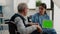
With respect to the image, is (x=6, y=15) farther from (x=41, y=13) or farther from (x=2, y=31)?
(x=41, y=13)

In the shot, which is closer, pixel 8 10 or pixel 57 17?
pixel 8 10

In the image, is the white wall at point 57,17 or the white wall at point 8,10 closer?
the white wall at point 8,10

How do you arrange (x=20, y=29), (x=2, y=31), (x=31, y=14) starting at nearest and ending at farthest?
(x=20, y=29) → (x=2, y=31) → (x=31, y=14)

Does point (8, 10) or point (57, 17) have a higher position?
point (8, 10)

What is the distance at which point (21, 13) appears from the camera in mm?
1945

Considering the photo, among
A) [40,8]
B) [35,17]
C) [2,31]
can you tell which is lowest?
[2,31]

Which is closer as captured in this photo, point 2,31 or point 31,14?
point 2,31

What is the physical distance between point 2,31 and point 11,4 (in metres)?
0.52

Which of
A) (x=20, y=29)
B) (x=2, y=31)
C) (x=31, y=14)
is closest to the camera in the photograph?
Result: (x=20, y=29)

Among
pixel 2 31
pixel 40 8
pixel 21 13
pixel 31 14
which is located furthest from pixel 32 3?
pixel 21 13

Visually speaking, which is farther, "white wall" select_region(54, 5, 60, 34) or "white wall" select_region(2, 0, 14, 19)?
"white wall" select_region(54, 5, 60, 34)

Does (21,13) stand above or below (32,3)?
below

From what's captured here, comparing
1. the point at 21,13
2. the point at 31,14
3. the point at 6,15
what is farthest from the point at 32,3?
the point at 21,13

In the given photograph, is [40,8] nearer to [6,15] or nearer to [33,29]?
[6,15]
